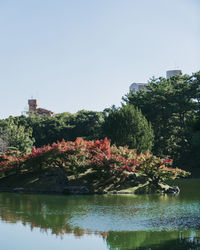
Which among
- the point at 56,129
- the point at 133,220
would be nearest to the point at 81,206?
the point at 133,220

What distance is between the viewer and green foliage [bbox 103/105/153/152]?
1272 inches

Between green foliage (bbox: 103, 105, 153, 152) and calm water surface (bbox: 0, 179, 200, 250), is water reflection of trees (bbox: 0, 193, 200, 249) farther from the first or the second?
green foliage (bbox: 103, 105, 153, 152)

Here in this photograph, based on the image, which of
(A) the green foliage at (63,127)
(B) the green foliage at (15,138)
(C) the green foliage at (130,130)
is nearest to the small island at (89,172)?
(C) the green foliage at (130,130)

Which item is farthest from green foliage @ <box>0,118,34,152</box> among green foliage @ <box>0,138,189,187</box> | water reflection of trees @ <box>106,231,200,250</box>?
water reflection of trees @ <box>106,231,200,250</box>

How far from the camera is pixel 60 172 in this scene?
21.4 m

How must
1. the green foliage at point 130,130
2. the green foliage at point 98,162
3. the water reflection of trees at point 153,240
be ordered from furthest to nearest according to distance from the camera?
the green foliage at point 130,130, the green foliage at point 98,162, the water reflection of trees at point 153,240

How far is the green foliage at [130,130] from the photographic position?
106ft

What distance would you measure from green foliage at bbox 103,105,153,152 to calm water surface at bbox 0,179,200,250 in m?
13.4

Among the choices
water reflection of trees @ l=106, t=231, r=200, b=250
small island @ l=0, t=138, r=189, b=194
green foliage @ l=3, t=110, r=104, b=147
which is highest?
green foliage @ l=3, t=110, r=104, b=147

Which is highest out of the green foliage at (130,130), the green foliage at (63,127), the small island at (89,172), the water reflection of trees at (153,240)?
the green foliage at (63,127)

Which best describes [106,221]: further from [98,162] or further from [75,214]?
[98,162]

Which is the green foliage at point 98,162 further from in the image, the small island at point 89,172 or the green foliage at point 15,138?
the green foliage at point 15,138

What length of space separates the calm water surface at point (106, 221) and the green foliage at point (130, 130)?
1344cm

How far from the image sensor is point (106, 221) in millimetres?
12562
